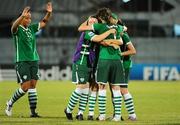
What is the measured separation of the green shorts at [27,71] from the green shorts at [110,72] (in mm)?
1891

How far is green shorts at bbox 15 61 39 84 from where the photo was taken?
15625 millimetres

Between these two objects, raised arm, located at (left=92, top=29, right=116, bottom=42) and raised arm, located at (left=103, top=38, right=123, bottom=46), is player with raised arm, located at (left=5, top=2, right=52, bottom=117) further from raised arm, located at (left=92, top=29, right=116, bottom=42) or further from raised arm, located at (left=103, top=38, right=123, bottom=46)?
raised arm, located at (left=103, top=38, right=123, bottom=46)

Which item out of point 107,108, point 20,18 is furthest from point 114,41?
point 107,108

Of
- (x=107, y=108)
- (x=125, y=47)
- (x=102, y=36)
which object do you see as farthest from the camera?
(x=107, y=108)

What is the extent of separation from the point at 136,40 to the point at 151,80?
23.6 feet

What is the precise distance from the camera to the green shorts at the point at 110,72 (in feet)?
47.3

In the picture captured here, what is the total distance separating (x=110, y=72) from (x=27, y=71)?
2.12 meters

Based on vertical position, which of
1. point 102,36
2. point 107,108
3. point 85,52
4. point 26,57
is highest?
point 102,36

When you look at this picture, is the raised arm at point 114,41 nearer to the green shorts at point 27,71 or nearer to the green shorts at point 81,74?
the green shorts at point 81,74

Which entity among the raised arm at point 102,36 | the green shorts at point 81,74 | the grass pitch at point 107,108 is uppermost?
the raised arm at point 102,36

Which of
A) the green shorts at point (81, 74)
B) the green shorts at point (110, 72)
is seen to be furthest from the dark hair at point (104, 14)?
the green shorts at point (81, 74)

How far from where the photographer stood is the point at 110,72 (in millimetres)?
14523

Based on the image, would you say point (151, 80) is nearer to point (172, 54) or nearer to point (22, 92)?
point (172, 54)

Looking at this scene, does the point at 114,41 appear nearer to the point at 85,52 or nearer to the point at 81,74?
the point at 85,52
